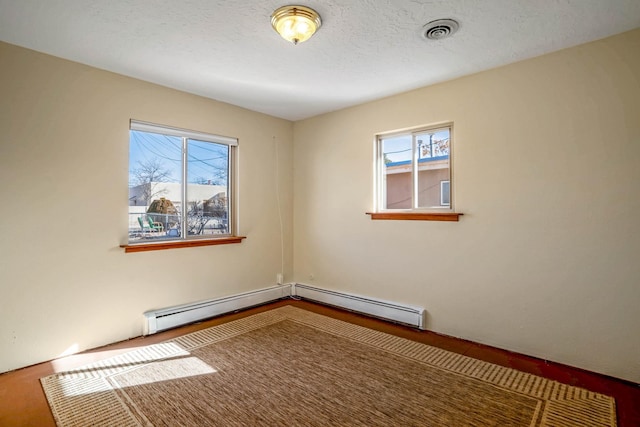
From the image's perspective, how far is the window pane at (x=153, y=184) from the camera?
302cm

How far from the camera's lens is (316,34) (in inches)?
86.7

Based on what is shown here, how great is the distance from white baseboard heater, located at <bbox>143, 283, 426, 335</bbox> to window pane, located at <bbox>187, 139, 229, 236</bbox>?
0.80 metres

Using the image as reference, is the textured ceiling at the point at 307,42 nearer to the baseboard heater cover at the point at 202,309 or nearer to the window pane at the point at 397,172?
the window pane at the point at 397,172

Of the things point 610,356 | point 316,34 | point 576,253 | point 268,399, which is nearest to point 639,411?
point 610,356

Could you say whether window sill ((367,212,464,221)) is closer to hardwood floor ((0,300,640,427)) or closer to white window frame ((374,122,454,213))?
white window frame ((374,122,454,213))

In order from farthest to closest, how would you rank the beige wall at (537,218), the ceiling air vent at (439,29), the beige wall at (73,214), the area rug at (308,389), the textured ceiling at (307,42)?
the beige wall at (73,214)
the beige wall at (537,218)
the ceiling air vent at (439,29)
the textured ceiling at (307,42)
the area rug at (308,389)

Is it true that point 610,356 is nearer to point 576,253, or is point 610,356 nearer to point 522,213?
point 576,253

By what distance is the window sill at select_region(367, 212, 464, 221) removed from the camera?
2.95m

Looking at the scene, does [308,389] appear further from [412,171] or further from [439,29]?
[439,29]

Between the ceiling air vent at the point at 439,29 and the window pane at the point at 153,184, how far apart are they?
8.36ft

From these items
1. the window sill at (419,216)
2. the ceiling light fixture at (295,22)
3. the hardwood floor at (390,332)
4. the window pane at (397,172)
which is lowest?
the hardwood floor at (390,332)

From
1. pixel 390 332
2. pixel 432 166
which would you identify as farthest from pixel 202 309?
pixel 432 166

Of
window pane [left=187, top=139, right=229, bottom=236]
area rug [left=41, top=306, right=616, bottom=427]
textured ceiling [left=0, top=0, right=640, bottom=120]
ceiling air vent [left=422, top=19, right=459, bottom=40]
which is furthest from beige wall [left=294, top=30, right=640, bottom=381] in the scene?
window pane [left=187, top=139, right=229, bottom=236]

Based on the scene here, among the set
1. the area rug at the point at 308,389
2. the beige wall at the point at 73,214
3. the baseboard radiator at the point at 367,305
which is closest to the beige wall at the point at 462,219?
the beige wall at the point at 73,214
